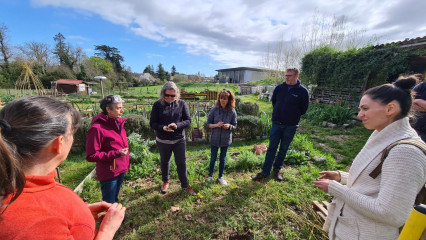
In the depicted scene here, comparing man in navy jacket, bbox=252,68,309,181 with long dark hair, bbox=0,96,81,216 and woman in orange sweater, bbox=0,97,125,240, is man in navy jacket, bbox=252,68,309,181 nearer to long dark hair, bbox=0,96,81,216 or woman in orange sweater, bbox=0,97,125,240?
woman in orange sweater, bbox=0,97,125,240

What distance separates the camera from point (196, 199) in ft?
10.6

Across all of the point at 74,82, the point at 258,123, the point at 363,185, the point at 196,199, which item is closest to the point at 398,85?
the point at 363,185

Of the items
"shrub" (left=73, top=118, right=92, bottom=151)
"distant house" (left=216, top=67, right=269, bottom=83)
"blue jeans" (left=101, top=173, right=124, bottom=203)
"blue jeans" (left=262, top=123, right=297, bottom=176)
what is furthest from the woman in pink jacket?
"distant house" (left=216, top=67, right=269, bottom=83)

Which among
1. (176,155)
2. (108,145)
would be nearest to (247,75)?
(176,155)

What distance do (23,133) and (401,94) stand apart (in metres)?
2.32

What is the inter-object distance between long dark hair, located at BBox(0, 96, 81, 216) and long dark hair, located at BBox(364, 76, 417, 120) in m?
2.14

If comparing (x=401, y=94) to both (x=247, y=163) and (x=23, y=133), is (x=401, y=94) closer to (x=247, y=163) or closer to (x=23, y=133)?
(x=23, y=133)

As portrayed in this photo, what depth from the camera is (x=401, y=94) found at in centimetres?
126

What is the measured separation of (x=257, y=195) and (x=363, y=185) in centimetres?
222

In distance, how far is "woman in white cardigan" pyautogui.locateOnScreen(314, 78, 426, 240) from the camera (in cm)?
107

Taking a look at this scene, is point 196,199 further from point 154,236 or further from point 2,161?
point 2,161

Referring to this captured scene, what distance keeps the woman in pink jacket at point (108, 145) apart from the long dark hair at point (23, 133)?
1.34 m

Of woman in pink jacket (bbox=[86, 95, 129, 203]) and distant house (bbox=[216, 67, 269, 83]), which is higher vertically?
distant house (bbox=[216, 67, 269, 83])

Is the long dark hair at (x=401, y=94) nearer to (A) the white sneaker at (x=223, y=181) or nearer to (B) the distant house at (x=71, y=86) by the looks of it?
(A) the white sneaker at (x=223, y=181)
